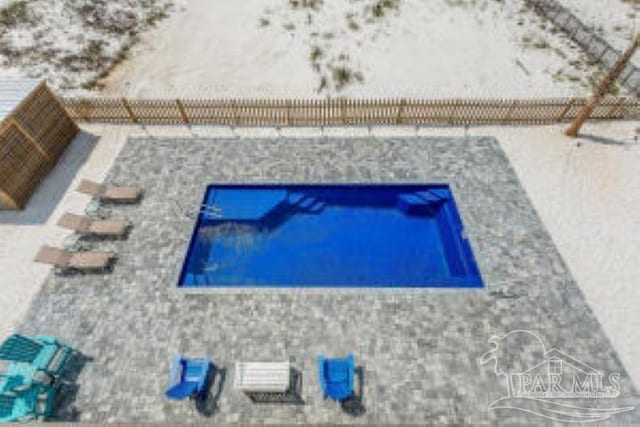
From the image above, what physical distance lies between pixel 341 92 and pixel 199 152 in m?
7.55

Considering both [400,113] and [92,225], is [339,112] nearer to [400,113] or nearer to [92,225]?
[400,113]

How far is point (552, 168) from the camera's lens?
14.5m

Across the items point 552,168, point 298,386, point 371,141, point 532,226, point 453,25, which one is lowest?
point 298,386

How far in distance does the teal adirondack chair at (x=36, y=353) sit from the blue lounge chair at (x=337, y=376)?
6.54 meters

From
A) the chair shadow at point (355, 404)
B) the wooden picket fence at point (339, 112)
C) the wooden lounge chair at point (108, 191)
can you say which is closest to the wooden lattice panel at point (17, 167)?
the wooden lounge chair at point (108, 191)

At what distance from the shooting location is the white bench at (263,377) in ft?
28.1

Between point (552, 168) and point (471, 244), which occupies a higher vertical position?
point (552, 168)

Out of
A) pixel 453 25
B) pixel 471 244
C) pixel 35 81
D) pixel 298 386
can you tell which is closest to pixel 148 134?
pixel 35 81

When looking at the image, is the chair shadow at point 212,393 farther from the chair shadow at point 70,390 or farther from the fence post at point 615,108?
the fence post at point 615,108

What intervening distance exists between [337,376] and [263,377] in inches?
70.5

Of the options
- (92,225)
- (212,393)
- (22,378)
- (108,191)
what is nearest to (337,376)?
(212,393)

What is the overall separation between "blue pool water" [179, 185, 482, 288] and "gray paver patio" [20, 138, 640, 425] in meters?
0.55

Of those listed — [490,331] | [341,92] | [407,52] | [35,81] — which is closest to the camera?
[490,331]

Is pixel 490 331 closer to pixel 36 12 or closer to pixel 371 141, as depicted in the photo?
pixel 371 141
